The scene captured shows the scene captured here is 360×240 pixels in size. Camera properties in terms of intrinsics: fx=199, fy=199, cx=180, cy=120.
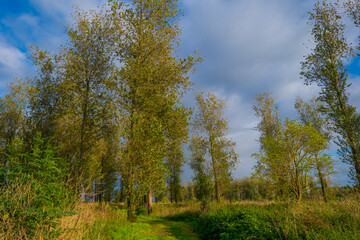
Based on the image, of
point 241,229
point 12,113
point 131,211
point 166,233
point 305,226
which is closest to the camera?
point 305,226

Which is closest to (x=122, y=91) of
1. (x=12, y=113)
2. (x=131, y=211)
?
(x=131, y=211)

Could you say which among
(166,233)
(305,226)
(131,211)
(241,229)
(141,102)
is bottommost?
(166,233)

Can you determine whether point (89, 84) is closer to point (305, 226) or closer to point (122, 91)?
point (122, 91)

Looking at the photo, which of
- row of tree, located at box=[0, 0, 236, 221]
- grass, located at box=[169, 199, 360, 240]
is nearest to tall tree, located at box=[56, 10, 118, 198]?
row of tree, located at box=[0, 0, 236, 221]

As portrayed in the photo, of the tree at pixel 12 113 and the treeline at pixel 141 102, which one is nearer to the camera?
the treeline at pixel 141 102

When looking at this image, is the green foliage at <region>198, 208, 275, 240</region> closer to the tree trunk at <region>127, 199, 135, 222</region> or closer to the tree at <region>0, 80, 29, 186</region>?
the tree trunk at <region>127, 199, 135, 222</region>

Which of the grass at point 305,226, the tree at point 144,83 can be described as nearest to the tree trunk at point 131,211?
the tree at point 144,83

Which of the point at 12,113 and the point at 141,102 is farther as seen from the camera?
the point at 12,113

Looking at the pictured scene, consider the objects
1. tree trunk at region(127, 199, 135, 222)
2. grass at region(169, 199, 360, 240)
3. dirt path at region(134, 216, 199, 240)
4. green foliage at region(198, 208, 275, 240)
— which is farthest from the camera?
tree trunk at region(127, 199, 135, 222)

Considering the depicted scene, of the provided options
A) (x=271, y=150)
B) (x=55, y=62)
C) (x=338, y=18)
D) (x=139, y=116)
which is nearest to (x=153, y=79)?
(x=139, y=116)

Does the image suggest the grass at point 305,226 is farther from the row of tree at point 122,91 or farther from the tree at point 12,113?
the tree at point 12,113

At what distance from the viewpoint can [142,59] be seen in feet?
54.0

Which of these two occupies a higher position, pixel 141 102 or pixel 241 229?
pixel 141 102

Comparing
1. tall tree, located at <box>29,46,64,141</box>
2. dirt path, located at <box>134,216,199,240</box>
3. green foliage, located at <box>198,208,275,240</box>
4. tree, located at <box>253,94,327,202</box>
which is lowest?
dirt path, located at <box>134,216,199,240</box>
